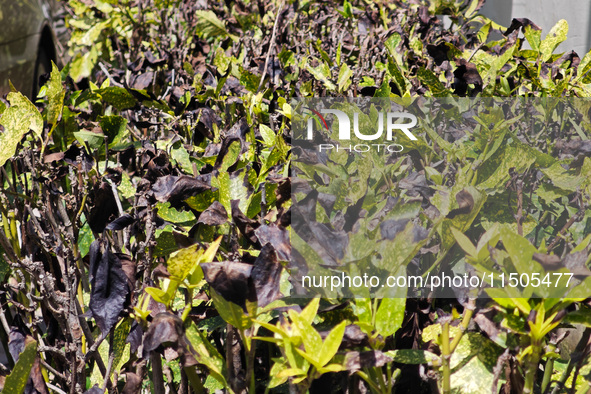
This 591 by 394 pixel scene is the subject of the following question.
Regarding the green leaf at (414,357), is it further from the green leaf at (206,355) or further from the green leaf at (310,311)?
the green leaf at (206,355)

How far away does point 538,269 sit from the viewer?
0.88 metres

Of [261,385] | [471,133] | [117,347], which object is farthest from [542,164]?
[117,347]

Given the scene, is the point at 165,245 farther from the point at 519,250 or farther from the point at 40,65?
the point at 40,65

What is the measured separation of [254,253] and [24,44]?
14.9 feet

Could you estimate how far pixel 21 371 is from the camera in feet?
3.14

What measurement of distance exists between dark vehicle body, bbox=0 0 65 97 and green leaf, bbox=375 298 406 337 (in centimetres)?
396

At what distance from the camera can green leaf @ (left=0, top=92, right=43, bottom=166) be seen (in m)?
1.31

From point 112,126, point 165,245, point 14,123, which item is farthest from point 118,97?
point 165,245

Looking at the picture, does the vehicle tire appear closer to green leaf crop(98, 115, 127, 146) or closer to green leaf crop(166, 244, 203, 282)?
green leaf crop(98, 115, 127, 146)

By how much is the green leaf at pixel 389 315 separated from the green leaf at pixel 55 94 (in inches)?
40.6

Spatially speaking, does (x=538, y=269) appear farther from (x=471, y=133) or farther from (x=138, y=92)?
(x=138, y=92)

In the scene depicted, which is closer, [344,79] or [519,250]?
[519,250]

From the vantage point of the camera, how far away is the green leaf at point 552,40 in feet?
6.31

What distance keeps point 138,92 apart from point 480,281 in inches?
49.5
